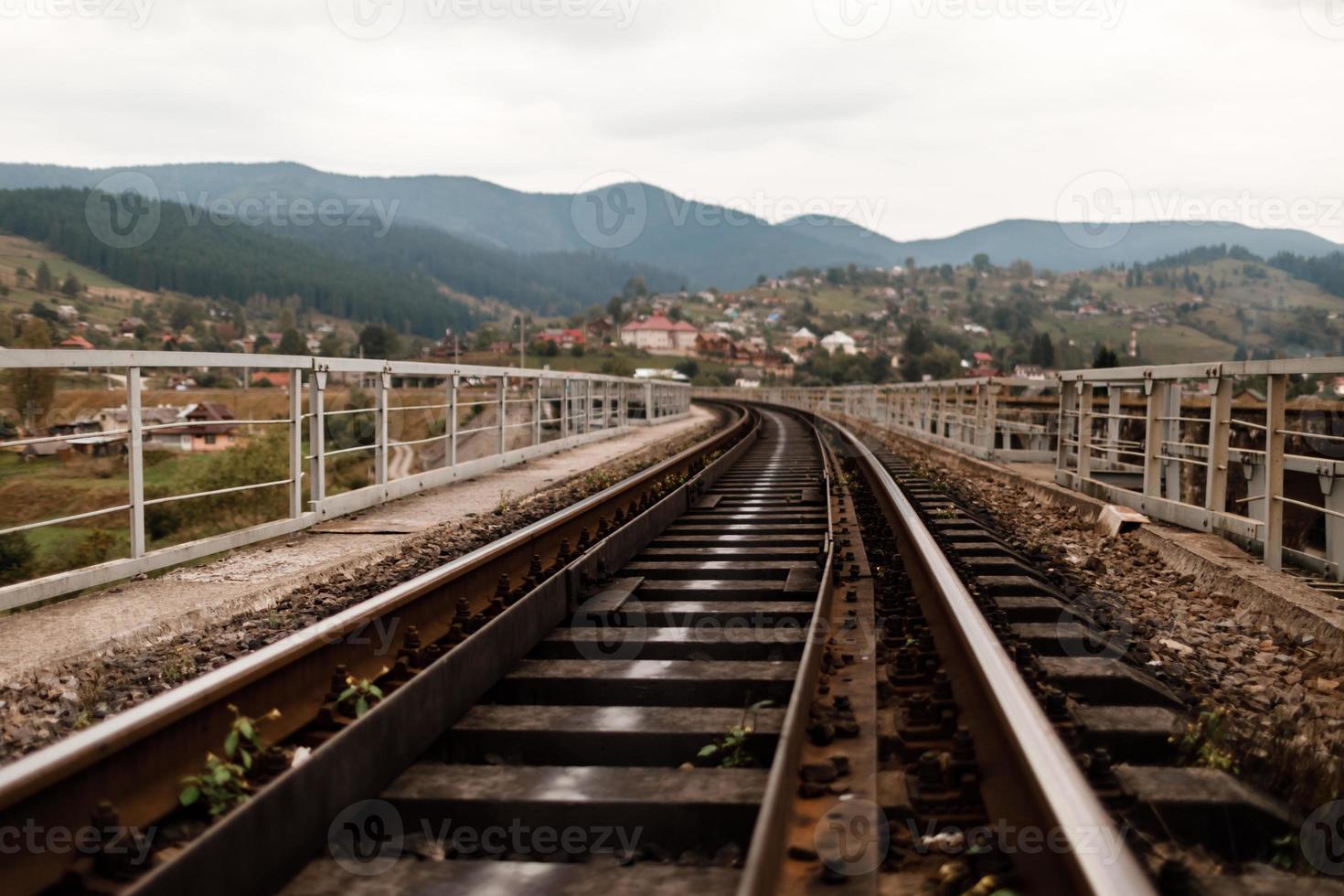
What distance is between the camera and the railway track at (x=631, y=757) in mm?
2496

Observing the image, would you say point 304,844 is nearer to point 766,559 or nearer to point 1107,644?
point 1107,644

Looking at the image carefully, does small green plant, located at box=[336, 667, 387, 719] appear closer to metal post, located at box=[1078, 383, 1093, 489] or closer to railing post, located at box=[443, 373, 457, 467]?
railing post, located at box=[443, 373, 457, 467]

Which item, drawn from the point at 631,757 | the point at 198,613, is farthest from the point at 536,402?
the point at 631,757

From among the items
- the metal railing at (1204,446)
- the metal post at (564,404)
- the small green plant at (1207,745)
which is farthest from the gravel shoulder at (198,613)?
the metal post at (564,404)

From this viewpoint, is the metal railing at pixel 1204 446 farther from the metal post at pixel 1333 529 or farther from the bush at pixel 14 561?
the bush at pixel 14 561

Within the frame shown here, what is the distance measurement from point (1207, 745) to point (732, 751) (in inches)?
62.8

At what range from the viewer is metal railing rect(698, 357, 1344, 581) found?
289 inches

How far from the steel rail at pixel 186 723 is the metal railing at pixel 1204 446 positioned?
5.43 meters

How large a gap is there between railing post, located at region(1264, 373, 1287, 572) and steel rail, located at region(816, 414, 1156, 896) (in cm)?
382

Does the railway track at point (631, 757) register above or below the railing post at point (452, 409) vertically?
below

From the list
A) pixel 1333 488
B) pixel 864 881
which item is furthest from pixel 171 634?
pixel 1333 488

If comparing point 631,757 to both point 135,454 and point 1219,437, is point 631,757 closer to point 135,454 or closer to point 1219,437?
→ point 135,454

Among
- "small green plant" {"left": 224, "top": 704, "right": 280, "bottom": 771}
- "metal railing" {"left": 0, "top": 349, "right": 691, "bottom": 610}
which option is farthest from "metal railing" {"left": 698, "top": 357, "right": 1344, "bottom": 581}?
"metal railing" {"left": 0, "top": 349, "right": 691, "bottom": 610}

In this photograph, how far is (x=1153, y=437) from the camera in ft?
33.1
